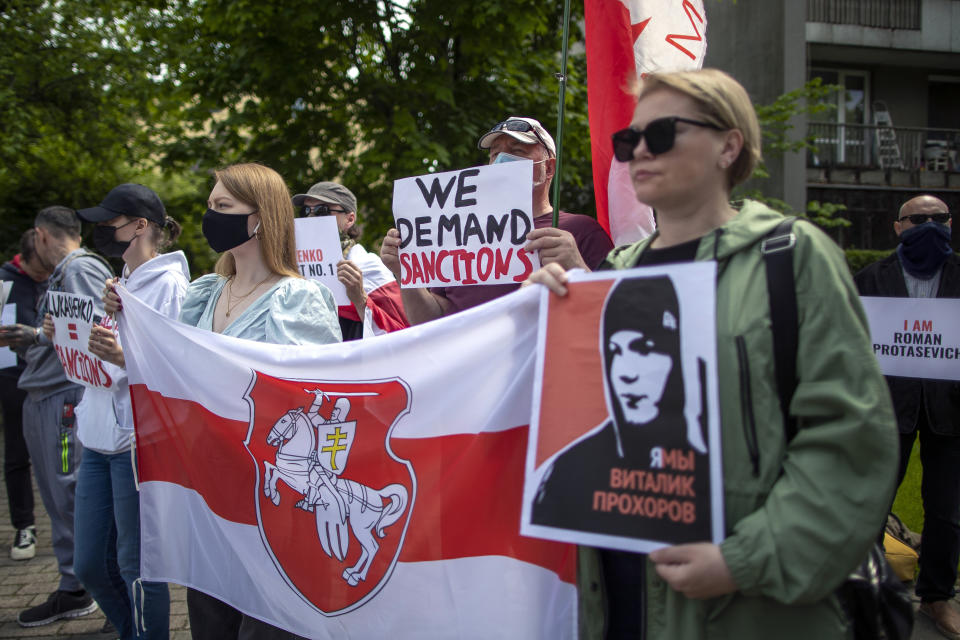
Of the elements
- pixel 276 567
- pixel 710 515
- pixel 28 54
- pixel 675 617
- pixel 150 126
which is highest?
pixel 28 54

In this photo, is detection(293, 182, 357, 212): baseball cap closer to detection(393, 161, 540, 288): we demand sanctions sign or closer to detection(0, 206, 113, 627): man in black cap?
detection(0, 206, 113, 627): man in black cap

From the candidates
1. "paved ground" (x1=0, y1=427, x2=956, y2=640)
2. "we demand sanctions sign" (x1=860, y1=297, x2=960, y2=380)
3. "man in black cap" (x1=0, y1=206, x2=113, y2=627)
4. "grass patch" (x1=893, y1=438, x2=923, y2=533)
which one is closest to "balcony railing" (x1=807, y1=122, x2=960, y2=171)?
"grass patch" (x1=893, y1=438, x2=923, y2=533)

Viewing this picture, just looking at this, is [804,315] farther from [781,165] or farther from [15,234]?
[781,165]

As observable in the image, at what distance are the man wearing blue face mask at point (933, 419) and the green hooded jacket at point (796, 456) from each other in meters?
2.96

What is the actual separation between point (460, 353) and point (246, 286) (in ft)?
4.09

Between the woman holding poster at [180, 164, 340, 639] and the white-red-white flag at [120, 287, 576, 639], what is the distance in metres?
0.13

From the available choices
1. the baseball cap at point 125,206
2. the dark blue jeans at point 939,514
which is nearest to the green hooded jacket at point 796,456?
the baseball cap at point 125,206

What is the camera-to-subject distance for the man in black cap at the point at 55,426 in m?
4.62

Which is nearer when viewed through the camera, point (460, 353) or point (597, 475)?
point (597, 475)

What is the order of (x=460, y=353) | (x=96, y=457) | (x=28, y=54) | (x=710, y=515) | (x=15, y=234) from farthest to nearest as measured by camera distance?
1. (x=15, y=234)
2. (x=28, y=54)
3. (x=96, y=457)
4. (x=460, y=353)
5. (x=710, y=515)

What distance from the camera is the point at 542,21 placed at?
8523mm

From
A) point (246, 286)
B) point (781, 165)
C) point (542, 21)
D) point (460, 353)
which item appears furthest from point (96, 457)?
point (781, 165)

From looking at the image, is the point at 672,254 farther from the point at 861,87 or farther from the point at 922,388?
the point at 861,87

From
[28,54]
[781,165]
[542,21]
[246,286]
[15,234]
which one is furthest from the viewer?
[781,165]
